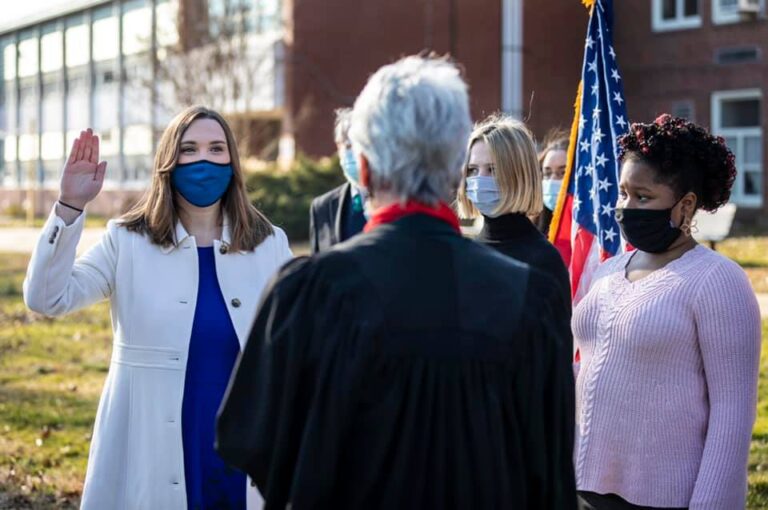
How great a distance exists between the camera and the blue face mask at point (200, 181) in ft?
15.4

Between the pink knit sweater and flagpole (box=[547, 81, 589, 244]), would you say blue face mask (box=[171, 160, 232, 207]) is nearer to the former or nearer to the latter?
the pink knit sweater

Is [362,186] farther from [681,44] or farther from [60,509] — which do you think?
[681,44]

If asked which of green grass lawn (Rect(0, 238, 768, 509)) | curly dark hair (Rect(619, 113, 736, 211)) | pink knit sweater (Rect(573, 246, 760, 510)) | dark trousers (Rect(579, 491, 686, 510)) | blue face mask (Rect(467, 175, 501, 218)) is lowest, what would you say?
green grass lawn (Rect(0, 238, 768, 509))

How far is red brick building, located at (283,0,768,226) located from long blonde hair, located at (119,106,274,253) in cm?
2518

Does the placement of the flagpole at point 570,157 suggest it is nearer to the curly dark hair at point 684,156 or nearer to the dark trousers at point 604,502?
the curly dark hair at point 684,156

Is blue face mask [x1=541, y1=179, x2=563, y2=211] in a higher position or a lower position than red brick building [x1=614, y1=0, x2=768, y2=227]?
lower

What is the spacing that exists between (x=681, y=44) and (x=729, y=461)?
1181 inches

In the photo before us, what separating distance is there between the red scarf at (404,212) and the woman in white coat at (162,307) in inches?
72.6

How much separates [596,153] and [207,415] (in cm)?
236

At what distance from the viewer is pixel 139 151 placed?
51500mm

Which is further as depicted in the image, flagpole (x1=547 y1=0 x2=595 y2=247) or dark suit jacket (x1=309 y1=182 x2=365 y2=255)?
Answer: dark suit jacket (x1=309 y1=182 x2=365 y2=255)

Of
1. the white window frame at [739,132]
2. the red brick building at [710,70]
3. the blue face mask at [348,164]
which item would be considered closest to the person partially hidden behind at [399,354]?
the blue face mask at [348,164]

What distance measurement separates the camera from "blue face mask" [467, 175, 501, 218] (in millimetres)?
4934

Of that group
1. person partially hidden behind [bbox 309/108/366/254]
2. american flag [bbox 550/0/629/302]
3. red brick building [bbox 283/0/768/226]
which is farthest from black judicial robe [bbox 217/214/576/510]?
red brick building [bbox 283/0/768/226]
